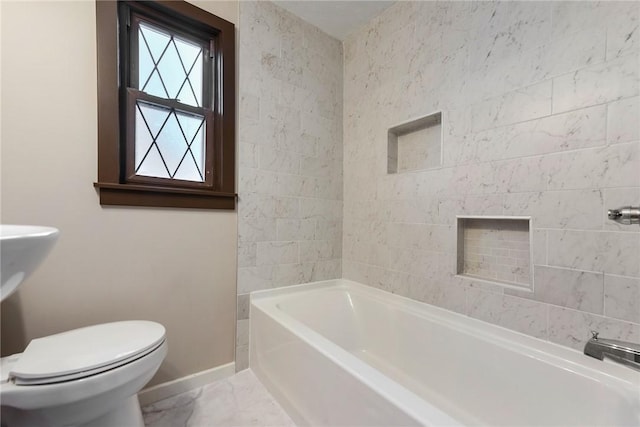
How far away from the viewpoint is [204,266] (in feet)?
5.18

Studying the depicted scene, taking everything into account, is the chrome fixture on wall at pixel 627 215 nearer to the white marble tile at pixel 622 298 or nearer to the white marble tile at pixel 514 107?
the white marble tile at pixel 622 298

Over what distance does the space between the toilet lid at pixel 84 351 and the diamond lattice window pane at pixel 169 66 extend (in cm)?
120

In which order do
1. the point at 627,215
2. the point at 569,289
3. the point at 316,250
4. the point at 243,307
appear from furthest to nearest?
1. the point at 316,250
2. the point at 243,307
3. the point at 569,289
4. the point at 627,215

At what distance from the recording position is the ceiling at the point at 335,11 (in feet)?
5.83

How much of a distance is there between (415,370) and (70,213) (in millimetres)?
1913

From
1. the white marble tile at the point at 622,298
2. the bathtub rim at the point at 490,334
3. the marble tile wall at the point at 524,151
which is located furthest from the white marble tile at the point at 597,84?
the bathtub rim at the point at 490,334

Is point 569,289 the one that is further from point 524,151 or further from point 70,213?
point 70,213

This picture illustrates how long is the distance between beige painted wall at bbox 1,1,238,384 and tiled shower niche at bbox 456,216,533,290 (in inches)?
61.2

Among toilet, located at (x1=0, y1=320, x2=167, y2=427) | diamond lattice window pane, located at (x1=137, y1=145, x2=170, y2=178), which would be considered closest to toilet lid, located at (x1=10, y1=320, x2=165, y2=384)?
toilet, located at (x1=0, y1=320, x2=167, y2=427)

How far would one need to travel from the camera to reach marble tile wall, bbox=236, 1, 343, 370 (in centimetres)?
171

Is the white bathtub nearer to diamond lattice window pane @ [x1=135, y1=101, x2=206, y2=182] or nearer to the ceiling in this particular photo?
diamond lattice window pane @ [x1=135, y1=101, x2=206, y2=182]

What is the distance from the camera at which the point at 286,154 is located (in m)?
1.88

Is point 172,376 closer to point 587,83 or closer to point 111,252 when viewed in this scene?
point 111,252

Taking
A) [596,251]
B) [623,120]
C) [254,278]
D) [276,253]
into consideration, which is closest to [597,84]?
[623,120]
